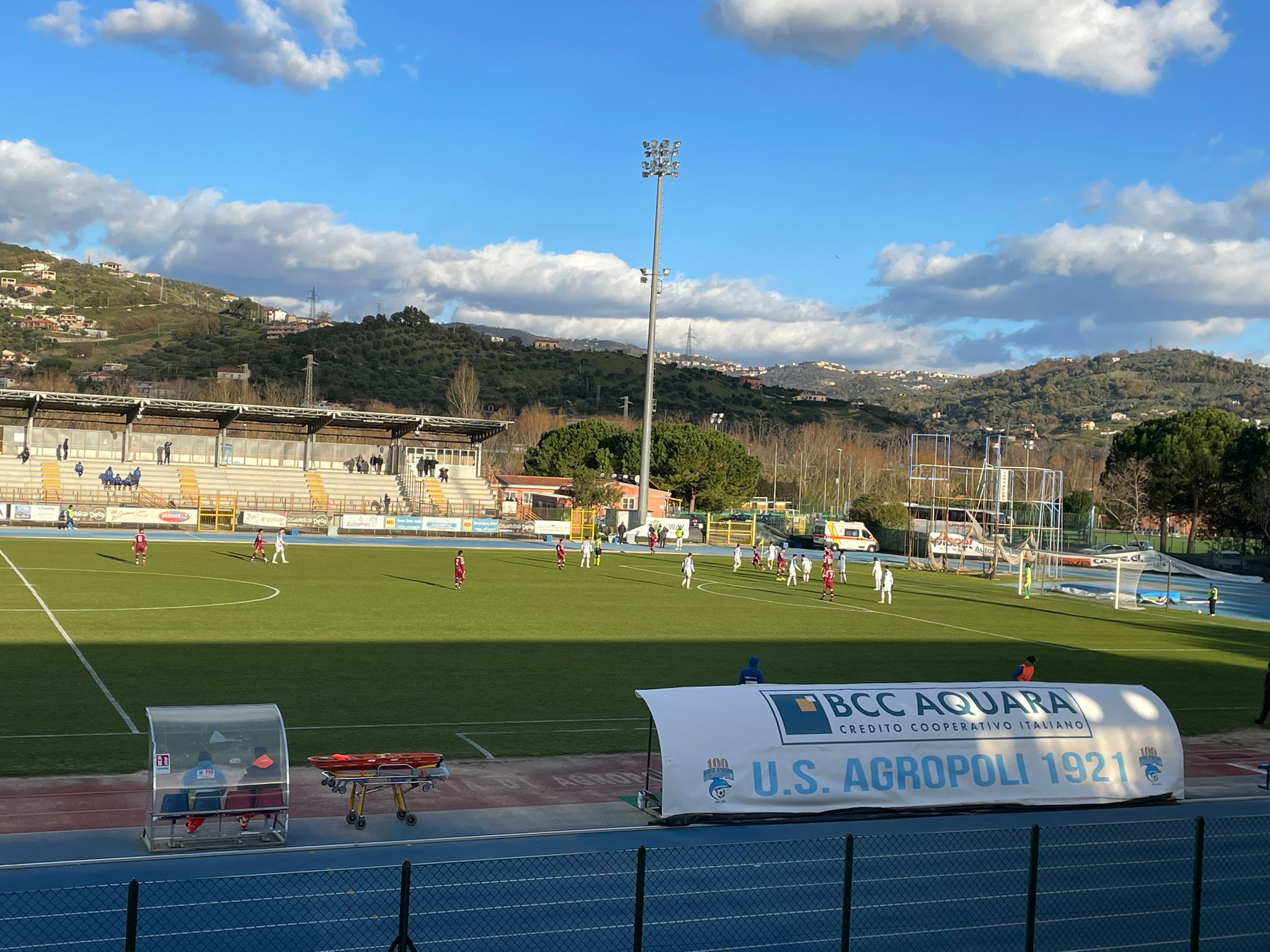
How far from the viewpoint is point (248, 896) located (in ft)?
32.4

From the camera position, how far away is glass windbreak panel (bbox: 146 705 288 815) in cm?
1119

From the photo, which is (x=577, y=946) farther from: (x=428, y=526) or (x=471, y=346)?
(x=471, y=346)

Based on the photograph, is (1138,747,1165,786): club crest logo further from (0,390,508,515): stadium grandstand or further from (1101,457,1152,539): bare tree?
(1101,457,1152,539): bare tree

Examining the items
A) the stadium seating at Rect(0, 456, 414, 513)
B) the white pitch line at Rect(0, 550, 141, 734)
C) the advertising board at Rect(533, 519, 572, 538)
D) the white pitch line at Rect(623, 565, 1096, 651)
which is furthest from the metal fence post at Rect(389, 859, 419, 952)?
the advertising board at Rect(533, 519, 572, 538)

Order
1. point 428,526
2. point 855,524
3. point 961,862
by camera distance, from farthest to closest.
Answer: point 855,524 → point 428,526 → point 961,862

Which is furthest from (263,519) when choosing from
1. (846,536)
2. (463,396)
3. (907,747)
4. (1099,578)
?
(463,396)

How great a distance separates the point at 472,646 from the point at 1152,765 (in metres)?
15.4

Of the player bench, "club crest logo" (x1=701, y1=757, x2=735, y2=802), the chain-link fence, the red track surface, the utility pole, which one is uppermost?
the utility pole

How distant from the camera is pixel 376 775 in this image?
1244 cm

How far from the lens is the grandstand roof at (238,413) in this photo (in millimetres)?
66000

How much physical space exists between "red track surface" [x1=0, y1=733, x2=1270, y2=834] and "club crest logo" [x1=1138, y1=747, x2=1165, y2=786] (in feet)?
8.09

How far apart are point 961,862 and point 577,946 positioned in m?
4.70

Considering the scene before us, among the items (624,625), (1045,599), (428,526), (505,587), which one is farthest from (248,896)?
(428,526)

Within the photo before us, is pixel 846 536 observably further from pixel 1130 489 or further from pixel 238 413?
pixel 238 413
